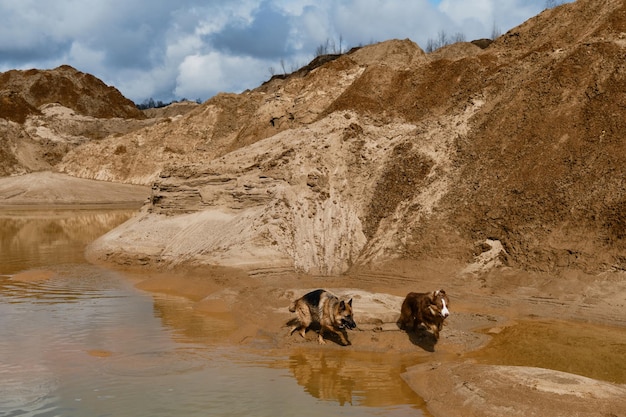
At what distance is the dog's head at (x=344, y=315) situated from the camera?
1430 centimetres

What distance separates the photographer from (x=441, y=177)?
83.0 feet

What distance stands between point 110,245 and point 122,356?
17401mm

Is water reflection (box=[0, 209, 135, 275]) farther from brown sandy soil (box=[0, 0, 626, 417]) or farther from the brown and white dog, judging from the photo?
the brown and white dog

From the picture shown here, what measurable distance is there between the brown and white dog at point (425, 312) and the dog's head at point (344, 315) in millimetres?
1750

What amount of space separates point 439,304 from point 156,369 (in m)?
6.49

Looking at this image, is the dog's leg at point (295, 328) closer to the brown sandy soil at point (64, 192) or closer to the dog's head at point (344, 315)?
the dog's head at point (344, 315)

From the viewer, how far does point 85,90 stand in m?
136

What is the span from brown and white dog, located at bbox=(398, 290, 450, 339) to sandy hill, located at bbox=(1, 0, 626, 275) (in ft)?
21.8

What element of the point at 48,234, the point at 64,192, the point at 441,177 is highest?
the point at 64,192

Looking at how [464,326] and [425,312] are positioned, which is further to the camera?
[464,326]

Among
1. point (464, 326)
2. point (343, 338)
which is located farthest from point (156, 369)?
point (464, 326)

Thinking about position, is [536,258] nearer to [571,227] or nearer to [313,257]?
[571,227]

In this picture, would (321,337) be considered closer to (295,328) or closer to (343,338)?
(343,338)

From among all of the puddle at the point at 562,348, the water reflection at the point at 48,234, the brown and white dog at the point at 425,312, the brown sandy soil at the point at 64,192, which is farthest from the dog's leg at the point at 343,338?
the brown sandy soil at the point at 64,192
